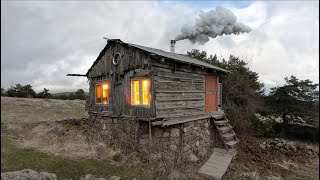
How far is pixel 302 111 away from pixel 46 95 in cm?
3359

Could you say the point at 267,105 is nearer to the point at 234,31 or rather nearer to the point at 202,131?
the point at 234,31

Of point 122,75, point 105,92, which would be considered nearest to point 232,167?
point 122,75

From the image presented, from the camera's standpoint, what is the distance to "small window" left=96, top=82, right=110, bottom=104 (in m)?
15.1

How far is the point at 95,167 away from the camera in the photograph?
31.3ft

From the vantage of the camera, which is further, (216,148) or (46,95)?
(46,95)

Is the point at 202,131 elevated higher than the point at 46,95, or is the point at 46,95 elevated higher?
the point at 46,95

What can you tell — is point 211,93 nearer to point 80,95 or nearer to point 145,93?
point 145,93

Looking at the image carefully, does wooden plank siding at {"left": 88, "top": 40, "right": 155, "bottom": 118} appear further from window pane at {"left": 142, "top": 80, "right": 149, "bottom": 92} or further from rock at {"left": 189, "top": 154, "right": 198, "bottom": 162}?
rock at {"left": 189, "top": 154, "right": 198, "bottom": 162}

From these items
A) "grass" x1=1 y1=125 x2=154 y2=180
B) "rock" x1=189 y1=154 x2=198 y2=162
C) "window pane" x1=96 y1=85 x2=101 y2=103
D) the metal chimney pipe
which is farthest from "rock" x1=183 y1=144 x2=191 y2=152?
the metal chimney pipe

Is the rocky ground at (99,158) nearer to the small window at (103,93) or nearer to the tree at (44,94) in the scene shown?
the small window at (103,93)

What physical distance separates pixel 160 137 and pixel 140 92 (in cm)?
267

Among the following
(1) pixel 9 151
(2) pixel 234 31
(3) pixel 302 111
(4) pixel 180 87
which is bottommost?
(1) pixel 9 151

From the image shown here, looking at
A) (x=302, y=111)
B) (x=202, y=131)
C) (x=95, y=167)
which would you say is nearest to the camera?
(x=95, y=167)

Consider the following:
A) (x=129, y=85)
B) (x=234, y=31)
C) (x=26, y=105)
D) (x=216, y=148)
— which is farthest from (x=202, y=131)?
(x=26, y=105)
